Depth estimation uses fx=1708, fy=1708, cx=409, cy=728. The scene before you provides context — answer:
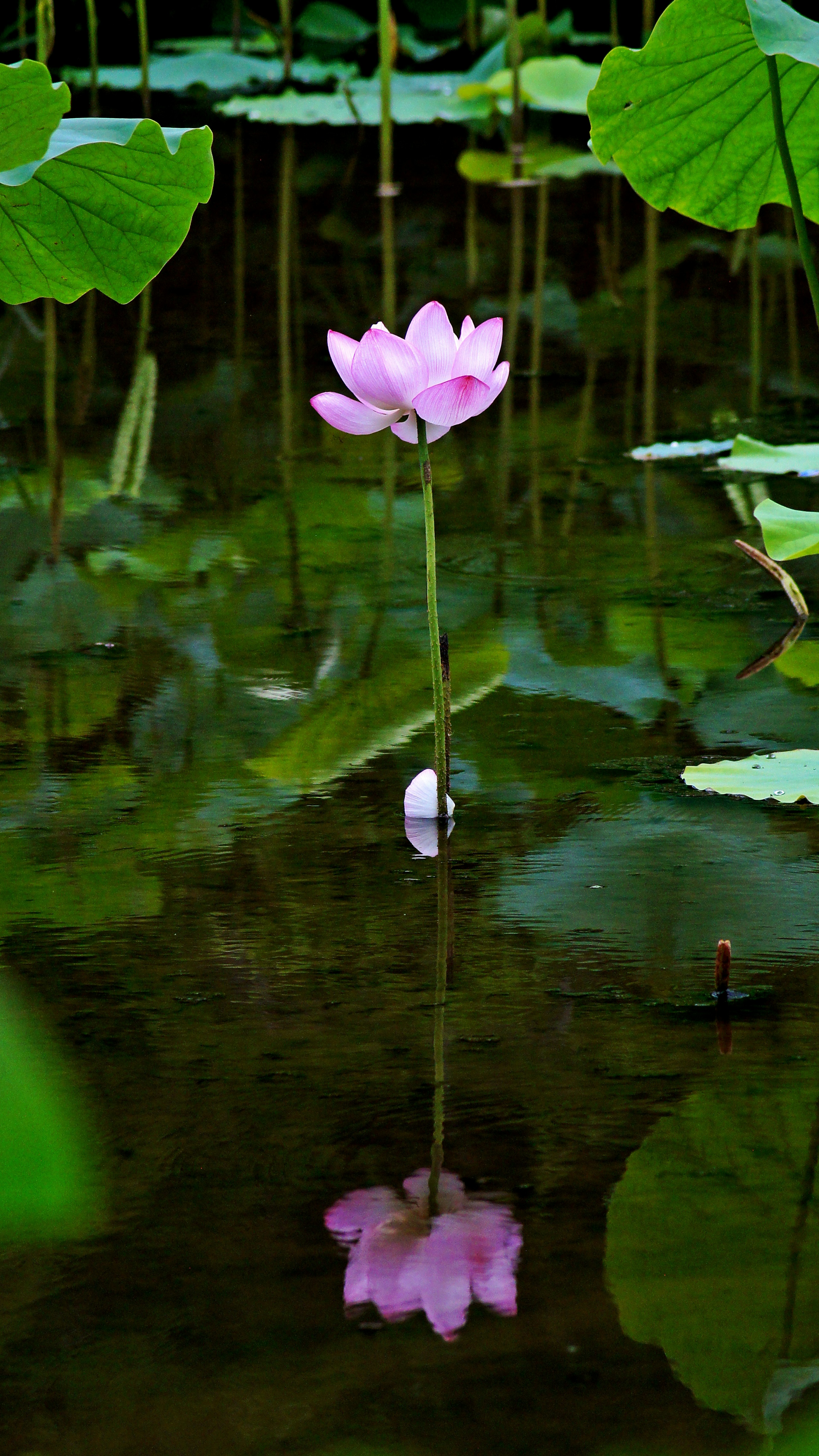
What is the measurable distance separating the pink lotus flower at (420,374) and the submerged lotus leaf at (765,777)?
35 centimetres

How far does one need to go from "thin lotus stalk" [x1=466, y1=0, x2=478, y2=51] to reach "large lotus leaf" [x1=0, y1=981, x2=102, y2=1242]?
23.0 feet

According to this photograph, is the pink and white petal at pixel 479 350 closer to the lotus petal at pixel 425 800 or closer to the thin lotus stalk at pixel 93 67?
the lotus petal at pixel 425 800

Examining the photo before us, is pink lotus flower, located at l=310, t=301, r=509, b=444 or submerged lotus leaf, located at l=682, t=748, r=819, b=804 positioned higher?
pink lotus flower, located at l=310, t=301, r=509, b=444

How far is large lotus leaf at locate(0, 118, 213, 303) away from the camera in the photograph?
155 centimetres

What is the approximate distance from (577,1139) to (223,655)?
873mm

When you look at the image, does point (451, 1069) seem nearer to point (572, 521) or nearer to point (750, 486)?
A: point (572, 521)

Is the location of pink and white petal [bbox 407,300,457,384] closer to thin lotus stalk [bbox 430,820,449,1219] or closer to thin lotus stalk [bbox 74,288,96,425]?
thin lotus stalk [bbox 430,820,449,1219]

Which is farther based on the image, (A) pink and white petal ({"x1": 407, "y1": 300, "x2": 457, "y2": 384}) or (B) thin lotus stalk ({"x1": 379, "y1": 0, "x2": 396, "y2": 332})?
(B) thin lotus stalk ({"x1": 379, "y1": 0, "x2": 396, "y2": 332})

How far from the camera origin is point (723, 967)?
42.1 inches

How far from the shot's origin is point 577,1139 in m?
0.94

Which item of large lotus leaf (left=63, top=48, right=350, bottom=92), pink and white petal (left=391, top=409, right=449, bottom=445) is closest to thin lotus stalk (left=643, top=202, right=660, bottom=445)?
pink and white petal (left=391, top=409, right=449, bottom=445)

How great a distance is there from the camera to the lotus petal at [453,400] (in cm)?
131

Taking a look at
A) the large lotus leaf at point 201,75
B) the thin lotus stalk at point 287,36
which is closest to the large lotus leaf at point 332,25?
the large lotus leaf at point 201,75

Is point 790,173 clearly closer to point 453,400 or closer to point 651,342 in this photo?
point 453,400
